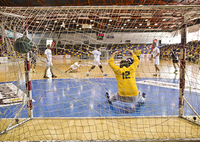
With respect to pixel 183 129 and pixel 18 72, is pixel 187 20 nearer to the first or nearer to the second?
pixel 183 129

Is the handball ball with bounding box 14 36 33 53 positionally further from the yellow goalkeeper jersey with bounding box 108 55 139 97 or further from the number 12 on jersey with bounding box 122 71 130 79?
the number 12 on jersey with bounding box 122 71 130 79

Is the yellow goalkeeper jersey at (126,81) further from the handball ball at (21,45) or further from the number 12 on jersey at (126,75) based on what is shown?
the handball ball at (21,45)

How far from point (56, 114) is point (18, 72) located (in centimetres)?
113

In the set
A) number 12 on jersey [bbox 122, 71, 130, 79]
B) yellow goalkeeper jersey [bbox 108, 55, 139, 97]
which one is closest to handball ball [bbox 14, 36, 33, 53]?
yellow goalkeeper jersey [bbox 108, 55, 139, 97]

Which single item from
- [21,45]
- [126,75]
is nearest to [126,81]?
[126,75]

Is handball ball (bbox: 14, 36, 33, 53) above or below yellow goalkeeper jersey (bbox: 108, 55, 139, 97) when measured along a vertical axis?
above

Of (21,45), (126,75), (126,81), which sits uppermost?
(21,45)

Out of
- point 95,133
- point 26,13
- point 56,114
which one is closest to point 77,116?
point 56,114

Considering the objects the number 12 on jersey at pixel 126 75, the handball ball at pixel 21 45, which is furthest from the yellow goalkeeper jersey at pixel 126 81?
the handball ball at pixel 21 45

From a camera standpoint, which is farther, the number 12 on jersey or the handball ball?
the number 12 on jersey

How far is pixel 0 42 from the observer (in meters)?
2.25

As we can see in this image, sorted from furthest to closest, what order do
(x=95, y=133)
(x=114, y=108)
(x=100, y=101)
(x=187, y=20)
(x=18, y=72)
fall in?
(x=100, y=101) → (x=114, y=108) → (x=187, y=20) → (x=18, y=72) → (x=95, y=133)

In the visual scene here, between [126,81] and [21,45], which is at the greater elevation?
[21,45]

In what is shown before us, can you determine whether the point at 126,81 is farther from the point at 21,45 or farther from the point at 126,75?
the point at 21,45
